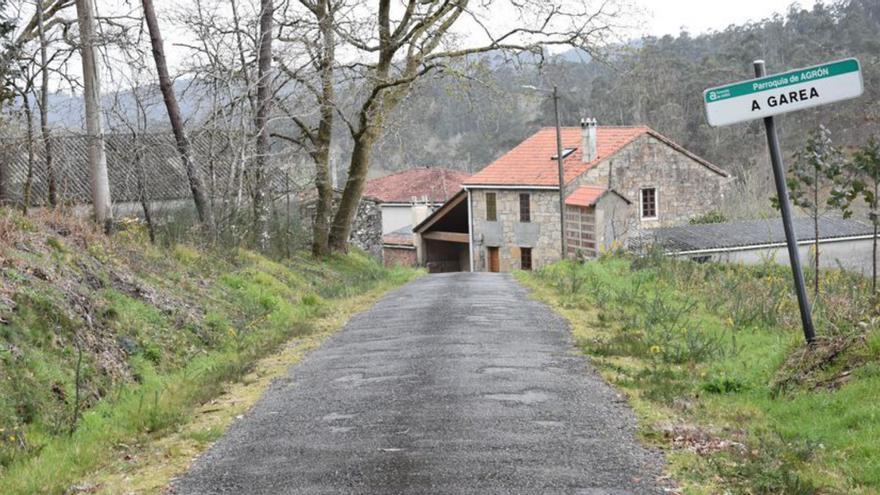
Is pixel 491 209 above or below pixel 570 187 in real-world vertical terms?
below

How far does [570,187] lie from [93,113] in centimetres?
2611

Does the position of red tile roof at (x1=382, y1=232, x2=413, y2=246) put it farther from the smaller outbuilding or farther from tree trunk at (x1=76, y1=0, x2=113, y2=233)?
tree trunk at (x1=76, y1=0, x2=113, y2=233)

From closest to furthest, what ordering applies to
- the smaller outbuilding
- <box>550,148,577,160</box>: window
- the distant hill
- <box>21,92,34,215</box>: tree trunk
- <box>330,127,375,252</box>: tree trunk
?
A: <box>21,92,34,215</box>: tree trunk < <box>330,127,375,252</box>: tree trunk < the smaller outbuilding < <box>550,148,577,160</box>: window < the distant hill

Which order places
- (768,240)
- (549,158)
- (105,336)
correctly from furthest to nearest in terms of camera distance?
1. (549,158)
2. (768,240)
3. (105,336)

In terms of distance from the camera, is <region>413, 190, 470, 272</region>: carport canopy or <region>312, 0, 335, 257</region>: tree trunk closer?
<region>312, 0, 335, 257</region>: tree trunk

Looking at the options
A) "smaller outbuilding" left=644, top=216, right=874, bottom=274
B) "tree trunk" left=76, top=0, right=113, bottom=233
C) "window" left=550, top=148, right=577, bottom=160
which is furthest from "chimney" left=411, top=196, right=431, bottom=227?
"tree trunk" left=76, top=0, right=113, bottom=233

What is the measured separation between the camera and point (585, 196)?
35000 millimetres

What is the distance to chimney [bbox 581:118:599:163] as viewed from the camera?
40.0 meters

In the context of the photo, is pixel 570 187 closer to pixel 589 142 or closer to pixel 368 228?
pixel 589 142

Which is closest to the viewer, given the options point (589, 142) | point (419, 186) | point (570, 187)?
point (570, 187)

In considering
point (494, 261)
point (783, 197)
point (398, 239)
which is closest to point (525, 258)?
point (494, 261)

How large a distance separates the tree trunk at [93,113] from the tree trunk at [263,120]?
4157 mm

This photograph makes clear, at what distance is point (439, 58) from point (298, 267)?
6613mm

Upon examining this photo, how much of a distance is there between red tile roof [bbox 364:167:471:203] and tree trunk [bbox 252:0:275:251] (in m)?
34.3
